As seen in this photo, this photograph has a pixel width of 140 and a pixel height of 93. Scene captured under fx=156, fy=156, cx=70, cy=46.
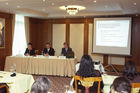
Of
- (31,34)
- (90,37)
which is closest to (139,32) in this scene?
(90,37)

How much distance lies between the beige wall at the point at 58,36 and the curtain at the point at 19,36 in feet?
6.34

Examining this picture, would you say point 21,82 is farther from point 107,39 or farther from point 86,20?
point 86,20

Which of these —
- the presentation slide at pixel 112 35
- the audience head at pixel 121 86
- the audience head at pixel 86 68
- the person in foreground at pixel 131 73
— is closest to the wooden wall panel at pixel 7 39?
the presentation slide at pixel 112 35

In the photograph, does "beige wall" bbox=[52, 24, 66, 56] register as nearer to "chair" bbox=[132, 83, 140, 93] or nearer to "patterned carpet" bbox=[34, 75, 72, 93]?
"patterned carpet" bbox=[34, 75, 72, 93]

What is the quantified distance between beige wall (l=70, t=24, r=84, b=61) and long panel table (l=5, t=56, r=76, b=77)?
10.4 feet

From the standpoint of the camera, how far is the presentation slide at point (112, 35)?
782 centimetres

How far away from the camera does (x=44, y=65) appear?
6457 millimetres

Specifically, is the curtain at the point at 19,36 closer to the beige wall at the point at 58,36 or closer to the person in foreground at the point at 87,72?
the beige wall at the point at 58,36

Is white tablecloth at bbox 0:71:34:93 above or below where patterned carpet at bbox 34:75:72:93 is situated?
above

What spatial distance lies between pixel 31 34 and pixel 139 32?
609 centimetres

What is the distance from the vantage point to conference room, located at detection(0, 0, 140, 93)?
19.1 ft

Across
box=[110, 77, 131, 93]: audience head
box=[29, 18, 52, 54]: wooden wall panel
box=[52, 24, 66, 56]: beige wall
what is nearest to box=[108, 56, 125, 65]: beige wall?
box=[52, 24, 66, 56]: beige wall

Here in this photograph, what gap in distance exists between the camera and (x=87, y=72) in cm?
300

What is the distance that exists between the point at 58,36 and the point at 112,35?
11.0 feet
